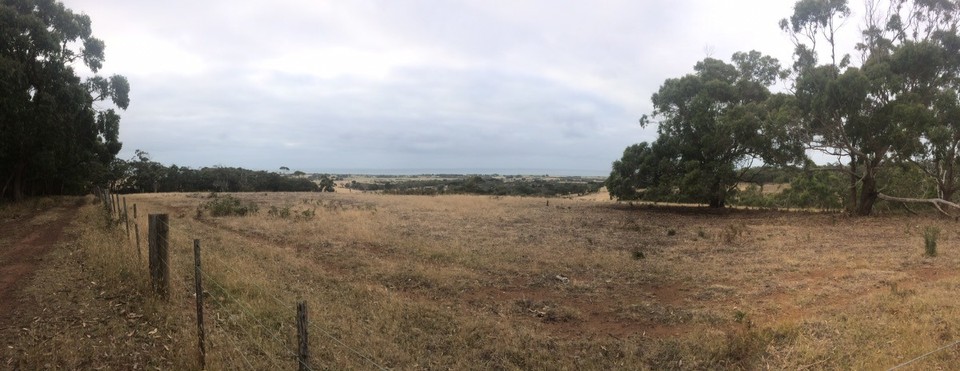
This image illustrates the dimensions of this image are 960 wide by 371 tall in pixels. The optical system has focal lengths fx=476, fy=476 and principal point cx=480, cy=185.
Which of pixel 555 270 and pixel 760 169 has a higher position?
pixel 760 169

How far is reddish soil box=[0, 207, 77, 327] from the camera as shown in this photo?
746 centimetres

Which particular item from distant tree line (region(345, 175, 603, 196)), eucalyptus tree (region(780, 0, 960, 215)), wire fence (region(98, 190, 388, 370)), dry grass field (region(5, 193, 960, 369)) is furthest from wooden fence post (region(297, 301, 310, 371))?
distant tree line (region(345, 175, 603, 196))

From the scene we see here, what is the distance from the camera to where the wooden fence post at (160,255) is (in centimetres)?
641

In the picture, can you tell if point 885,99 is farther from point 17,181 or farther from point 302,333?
point 17,181

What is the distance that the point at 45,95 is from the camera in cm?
2188

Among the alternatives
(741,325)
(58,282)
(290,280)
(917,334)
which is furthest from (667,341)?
(58,282)

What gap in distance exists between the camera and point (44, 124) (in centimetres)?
2217

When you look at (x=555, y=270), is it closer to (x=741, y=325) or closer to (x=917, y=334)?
(x=741, y=325)

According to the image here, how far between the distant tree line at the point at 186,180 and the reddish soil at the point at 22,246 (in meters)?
34.4

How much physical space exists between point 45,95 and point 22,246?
14.3 m

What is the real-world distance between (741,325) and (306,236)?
12987 mm

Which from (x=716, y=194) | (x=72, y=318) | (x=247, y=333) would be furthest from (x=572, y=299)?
(x=716, y=194)

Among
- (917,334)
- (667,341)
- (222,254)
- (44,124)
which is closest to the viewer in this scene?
(917,334)

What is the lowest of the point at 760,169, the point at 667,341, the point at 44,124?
the point at 667,341
